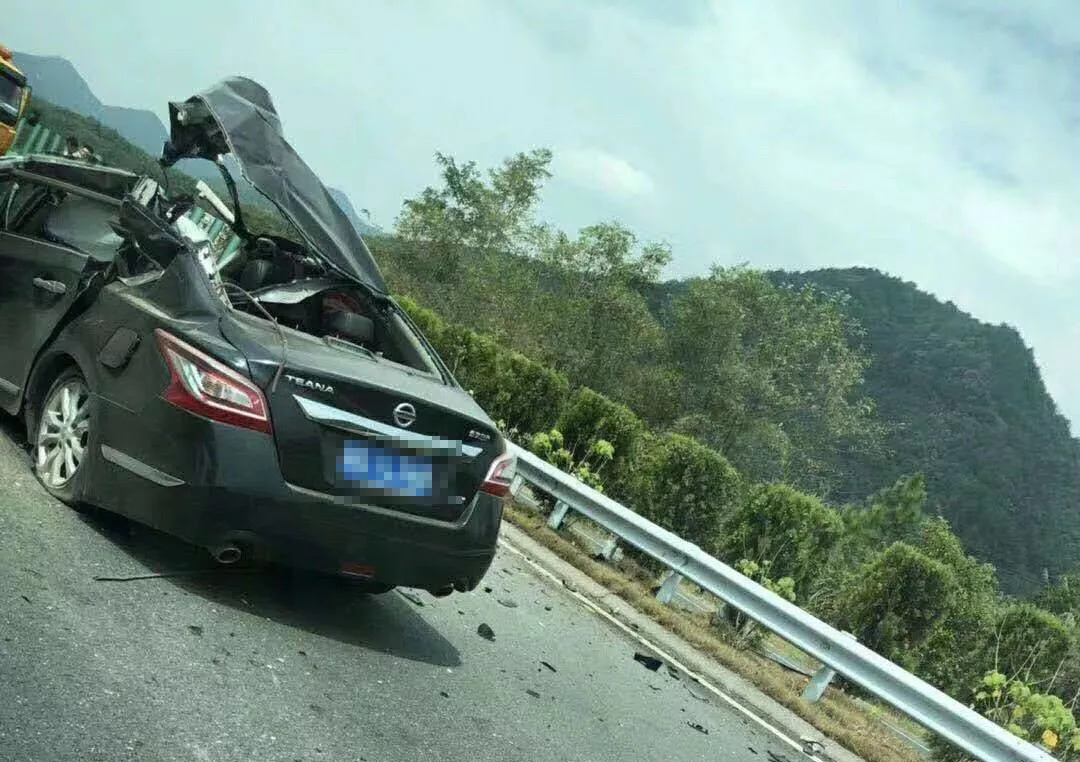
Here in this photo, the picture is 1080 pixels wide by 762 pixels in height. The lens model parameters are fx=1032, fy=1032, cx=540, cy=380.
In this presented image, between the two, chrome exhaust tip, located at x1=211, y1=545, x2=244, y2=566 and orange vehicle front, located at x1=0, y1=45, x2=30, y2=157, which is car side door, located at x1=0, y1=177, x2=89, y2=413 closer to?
chrome exhaust tip, located at x1=211, y1=545, x2=244, y2=566

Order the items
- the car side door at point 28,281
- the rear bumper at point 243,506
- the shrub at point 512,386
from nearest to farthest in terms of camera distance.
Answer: the rear bumper at point 243,506 → the car side door at point 28,281 → the shrub at point 512,386

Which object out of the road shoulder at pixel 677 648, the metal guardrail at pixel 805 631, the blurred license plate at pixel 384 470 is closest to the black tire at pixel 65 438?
the blurred license plate at pixel 384 470

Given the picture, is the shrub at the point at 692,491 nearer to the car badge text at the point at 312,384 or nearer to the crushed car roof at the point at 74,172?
the crushed car roof at the point at 74,172

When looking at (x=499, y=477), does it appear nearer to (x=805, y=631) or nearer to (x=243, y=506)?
(x=243, y=506)

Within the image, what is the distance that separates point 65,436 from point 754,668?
5211 millimetres

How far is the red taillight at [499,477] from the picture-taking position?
498 cm

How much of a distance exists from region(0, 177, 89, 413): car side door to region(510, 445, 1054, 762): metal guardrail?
531cm

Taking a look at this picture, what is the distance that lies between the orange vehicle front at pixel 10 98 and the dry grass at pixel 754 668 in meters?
11.7

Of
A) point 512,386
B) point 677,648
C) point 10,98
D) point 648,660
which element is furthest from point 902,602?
point 10,98

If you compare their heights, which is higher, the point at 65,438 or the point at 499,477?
the point at 499,477

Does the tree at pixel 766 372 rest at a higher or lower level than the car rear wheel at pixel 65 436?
higher

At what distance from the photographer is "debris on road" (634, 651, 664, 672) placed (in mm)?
6852

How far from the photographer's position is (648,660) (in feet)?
22.9

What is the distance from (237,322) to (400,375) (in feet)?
2.66
